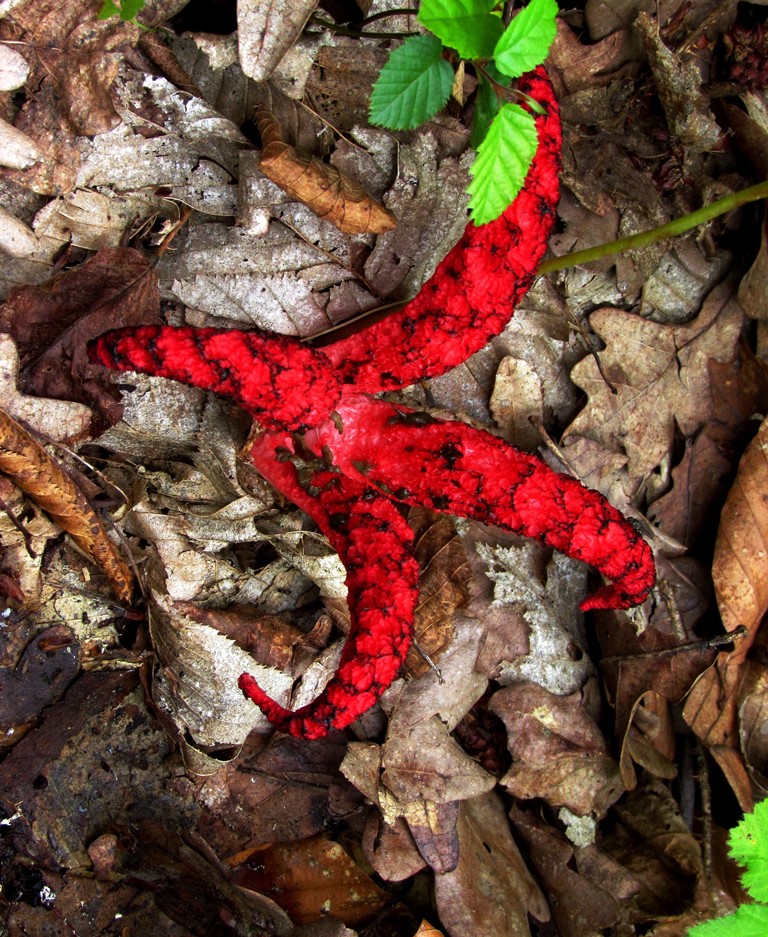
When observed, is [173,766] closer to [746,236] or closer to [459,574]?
[459,574]

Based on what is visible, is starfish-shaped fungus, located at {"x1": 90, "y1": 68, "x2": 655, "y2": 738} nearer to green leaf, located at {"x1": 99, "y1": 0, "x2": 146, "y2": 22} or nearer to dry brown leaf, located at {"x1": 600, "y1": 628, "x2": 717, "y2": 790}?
dry brown leaf, located at {"x1": 600, "y1": 628, "x2": 717, "y2": 790}

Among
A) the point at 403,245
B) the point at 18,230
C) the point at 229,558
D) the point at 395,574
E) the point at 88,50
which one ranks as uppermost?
the point at 88,50

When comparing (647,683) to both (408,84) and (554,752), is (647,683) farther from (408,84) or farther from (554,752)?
(408,84)

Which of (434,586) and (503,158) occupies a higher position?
(503,158)

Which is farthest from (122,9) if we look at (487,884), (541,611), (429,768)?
(487,884)

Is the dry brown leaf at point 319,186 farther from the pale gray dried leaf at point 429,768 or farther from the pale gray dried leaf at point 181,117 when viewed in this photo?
the pale gray dried leaf at point 429,768

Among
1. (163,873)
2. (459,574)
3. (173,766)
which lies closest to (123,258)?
(459,574)
